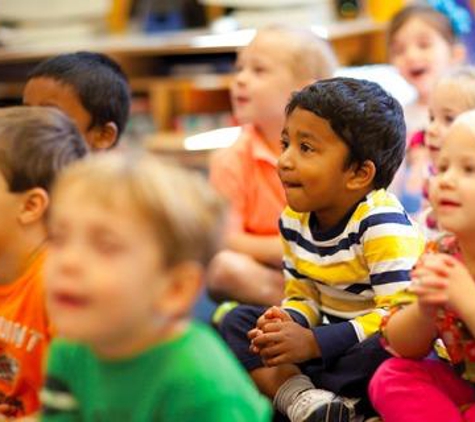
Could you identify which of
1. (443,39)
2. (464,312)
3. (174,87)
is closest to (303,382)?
(464,312)

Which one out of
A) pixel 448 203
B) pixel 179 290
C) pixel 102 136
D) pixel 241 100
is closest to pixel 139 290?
pixel 179 290

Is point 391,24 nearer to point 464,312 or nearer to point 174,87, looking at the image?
point 174,87

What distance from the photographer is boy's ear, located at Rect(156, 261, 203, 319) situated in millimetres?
1232

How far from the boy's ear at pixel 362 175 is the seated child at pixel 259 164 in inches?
21.3

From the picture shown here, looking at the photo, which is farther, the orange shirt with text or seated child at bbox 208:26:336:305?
seated child at bbox 208:26:336:305

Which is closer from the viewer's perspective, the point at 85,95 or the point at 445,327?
the point at 445,327

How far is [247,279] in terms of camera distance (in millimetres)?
2352

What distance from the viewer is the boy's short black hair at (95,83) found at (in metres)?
2.18

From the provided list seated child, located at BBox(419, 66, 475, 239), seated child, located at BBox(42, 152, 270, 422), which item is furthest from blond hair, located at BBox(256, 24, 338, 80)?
seated child, located at BBox(42, 152, 270, 422)

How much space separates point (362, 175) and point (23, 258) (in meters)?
0.59

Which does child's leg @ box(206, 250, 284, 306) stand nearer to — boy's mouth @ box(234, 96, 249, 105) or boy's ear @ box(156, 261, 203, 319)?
boy's mouth @ box(234, 96, 249, 105)

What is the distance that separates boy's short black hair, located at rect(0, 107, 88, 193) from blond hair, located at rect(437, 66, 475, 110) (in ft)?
2.74

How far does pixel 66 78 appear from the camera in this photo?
2.18m

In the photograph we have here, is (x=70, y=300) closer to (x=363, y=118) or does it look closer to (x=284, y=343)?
(x=284, y=343)
